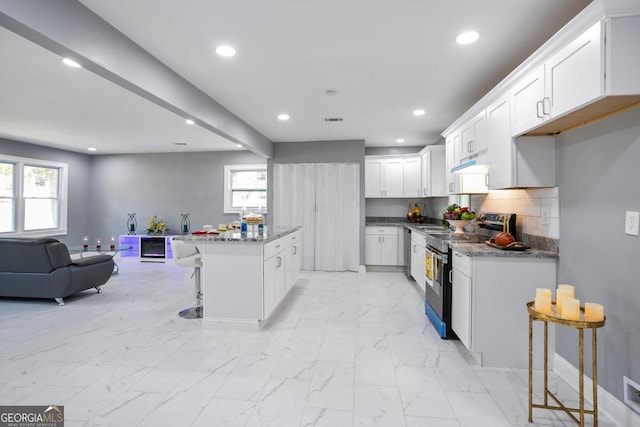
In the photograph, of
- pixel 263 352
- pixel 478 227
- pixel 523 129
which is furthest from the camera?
pixel 478 227

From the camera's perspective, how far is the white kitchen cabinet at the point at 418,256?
4139 millimetres

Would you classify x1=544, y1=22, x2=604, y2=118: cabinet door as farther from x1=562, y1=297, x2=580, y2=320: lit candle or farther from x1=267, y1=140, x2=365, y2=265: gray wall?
x1=267, y1=140, x2=365, y2=265: gray wall

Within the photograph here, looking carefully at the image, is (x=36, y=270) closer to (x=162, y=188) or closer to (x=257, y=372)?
(x=257, y=372)

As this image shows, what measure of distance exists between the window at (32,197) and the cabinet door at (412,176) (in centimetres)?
721

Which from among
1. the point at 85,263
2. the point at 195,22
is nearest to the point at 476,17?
the point at 195,22

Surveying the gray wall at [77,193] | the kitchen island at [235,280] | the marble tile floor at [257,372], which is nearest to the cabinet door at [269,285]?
the kitchen island at [235,280]

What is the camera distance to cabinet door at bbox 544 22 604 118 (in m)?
1.53

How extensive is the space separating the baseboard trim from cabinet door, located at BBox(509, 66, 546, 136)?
5.49ft

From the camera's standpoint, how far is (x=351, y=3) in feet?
6.33

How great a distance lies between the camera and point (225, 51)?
252 centimetres

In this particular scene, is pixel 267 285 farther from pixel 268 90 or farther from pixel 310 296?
pixel 268 90

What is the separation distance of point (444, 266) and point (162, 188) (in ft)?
21.6

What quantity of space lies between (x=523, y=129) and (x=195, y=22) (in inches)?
94.5

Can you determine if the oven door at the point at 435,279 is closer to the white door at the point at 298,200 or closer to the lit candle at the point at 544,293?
the lit candle at the point at 544,293
